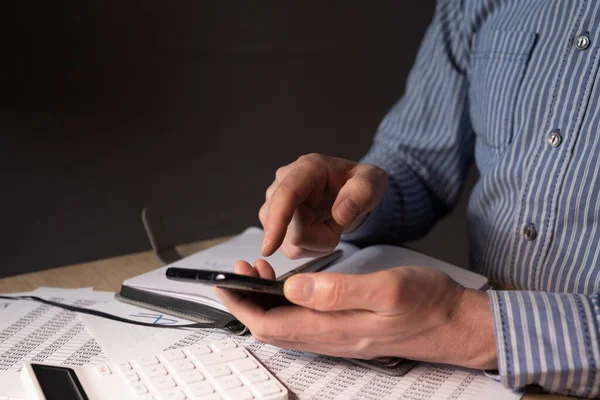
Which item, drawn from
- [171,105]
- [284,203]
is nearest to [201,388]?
[284,203]

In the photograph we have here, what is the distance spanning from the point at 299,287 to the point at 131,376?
0.55 ft

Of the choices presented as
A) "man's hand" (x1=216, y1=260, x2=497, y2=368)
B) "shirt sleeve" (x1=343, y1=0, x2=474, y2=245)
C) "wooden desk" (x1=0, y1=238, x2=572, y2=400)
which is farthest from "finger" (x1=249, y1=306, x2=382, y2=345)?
A: "shirt sleeve" (x1=343, y1=0, x2=474, y2=245)

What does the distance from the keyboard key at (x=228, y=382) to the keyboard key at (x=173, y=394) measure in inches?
1.3

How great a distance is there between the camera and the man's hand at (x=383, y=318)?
1.70 ft

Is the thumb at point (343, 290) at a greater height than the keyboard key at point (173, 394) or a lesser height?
greater

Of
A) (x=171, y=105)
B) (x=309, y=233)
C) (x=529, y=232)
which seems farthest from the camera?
(x=171, y=105)

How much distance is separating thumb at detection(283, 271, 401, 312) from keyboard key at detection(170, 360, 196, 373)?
12 centimetres

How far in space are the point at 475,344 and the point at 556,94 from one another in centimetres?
42

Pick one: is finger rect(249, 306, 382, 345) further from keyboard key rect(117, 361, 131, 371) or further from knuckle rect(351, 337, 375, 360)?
keyboard key rect(117, 361, 131, 371)

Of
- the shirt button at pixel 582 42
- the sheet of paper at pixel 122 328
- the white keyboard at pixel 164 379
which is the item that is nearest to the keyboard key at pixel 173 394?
the white keyboard at pixel 164 379

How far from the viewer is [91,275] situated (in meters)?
0.85

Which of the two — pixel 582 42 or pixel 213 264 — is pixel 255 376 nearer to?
pixel 213 264

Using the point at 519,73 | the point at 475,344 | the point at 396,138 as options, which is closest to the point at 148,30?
the point at 396,138

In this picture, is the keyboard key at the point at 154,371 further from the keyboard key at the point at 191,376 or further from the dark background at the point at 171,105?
the dark background at the point at 171,105
